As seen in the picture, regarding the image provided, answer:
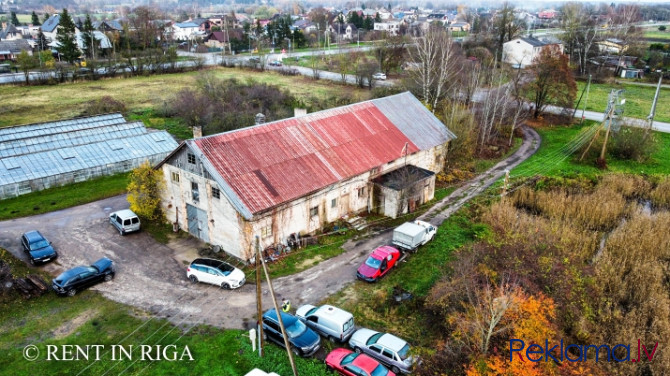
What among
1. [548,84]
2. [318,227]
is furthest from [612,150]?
[318,227]

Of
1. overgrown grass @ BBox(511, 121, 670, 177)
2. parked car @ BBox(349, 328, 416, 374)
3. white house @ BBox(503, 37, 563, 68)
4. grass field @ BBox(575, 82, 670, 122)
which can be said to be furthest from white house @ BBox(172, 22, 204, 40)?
parked car @ BBox(349, 328, 416, 374)

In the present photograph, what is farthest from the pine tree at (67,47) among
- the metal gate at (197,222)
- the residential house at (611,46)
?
the residential house at (611,46)

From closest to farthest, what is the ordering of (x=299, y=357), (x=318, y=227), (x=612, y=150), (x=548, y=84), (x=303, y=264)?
(x=299, y=357), (x=303, y=264), (x=318, y=227), (x=612, y=150), (x=548, y=84)

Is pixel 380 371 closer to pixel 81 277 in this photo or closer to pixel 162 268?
pixel 162 268

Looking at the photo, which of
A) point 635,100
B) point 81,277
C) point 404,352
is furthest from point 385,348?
point 635,100

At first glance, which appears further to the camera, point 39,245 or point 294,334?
point 39,245

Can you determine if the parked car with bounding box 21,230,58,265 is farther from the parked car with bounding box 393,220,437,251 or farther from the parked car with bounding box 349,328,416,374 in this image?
the parked car with bounding box 393,220,437,251

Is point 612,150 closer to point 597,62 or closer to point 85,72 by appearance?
point 597,62
